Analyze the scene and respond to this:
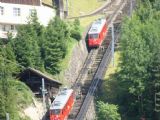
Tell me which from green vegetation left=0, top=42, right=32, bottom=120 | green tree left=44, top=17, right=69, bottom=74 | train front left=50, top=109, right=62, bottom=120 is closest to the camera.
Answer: green vegetation left=0, top=42, right=32, bottom=120

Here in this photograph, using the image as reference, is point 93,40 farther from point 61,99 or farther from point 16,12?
point 61,99

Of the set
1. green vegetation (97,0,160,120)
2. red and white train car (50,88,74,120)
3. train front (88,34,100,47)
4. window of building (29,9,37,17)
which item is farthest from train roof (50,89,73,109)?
train front (88,34,100,47)

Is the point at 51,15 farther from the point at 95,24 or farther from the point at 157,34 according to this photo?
the point at 157,34

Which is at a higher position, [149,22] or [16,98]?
[149,22]

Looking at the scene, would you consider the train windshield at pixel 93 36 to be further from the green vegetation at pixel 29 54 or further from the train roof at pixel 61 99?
the train roof at pixel 61 99

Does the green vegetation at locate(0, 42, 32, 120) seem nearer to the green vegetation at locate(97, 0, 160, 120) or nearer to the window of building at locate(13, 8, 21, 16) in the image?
the green vegetation at locate(97, 0, 160, 120)

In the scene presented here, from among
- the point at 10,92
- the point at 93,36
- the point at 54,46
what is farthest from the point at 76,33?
the point at 10,92

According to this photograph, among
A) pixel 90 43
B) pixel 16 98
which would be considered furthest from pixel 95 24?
pixel 16 98
